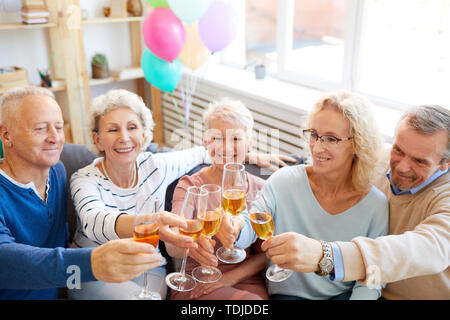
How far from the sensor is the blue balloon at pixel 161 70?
3.15 m

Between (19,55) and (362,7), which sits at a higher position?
(362,7)

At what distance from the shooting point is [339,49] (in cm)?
360

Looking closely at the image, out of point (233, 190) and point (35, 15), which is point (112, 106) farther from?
point (35, 15)

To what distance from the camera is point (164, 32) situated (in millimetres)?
2949

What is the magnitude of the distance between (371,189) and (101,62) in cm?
303

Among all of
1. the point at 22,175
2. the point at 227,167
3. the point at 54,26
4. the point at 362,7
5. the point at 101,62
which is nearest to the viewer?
the point at 227,167

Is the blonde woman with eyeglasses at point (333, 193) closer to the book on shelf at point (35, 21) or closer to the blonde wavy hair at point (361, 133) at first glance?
the blonde wavy hair at point (361, 133)

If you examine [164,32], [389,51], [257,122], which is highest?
[164,32]

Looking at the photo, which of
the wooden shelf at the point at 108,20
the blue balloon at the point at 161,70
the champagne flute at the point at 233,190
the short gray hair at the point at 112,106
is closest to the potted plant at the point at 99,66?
the wooden shelf at the point at 108,20

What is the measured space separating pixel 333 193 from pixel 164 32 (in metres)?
1.88

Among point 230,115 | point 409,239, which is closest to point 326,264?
point 409,239
